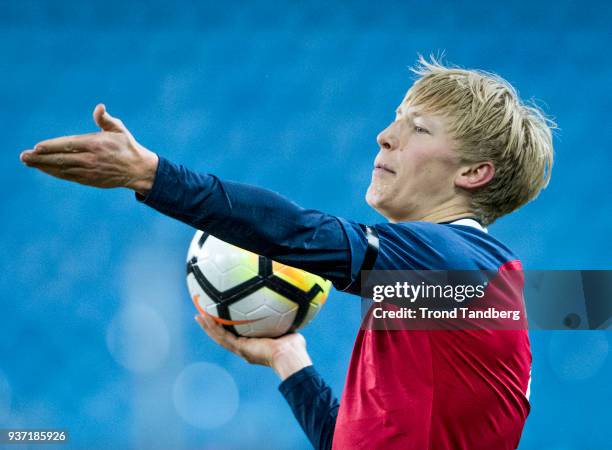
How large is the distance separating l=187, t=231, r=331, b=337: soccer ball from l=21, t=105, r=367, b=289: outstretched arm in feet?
3.17

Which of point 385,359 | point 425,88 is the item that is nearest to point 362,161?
point 425,88

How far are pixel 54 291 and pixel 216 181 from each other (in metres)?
4.72

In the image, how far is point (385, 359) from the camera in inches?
68.2

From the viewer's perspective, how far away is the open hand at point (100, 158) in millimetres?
1290

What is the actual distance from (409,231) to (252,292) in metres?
1.01

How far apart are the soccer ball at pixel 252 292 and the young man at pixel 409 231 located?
7 centimetres

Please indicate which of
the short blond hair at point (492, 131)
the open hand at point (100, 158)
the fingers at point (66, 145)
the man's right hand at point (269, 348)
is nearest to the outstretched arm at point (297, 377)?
the man's right hand at point (269, 348)

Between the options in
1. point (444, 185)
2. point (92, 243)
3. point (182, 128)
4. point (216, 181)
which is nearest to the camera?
point (216, 181)

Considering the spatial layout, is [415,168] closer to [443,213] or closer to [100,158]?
[443,213]

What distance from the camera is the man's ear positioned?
6.60ft

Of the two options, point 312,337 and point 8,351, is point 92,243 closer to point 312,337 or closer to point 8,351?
point 8,351

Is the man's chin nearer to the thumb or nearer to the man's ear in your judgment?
the man's ear

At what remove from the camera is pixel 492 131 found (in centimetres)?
203

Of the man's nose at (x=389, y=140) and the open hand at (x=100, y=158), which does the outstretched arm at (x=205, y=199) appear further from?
the man's nose at (x=389, y=140)
